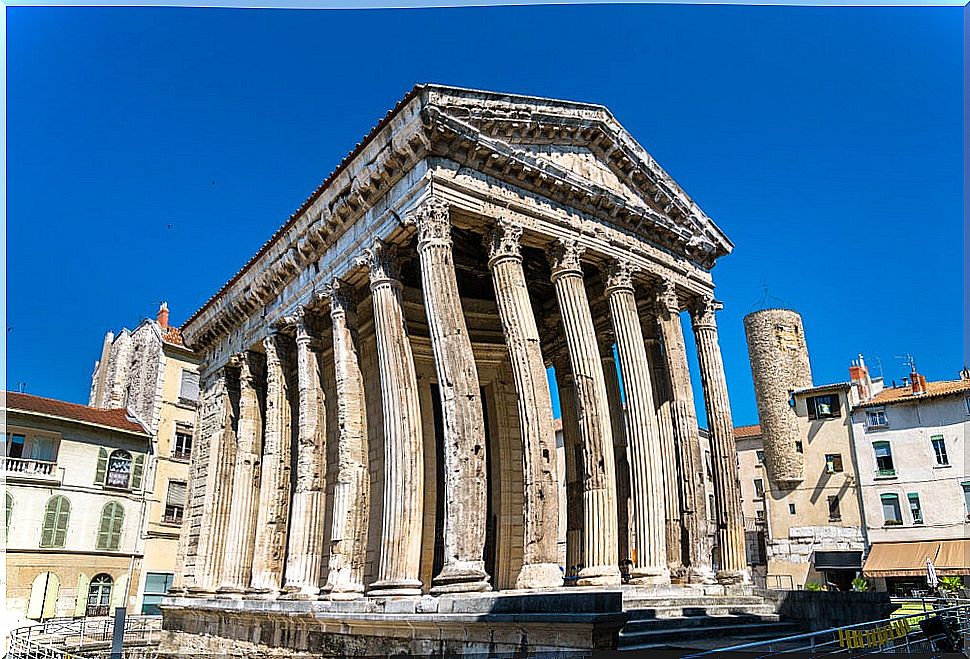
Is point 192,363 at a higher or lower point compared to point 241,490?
higher

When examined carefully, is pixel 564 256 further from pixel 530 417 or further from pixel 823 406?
pixel 823 406

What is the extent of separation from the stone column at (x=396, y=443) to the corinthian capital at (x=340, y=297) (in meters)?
1.65

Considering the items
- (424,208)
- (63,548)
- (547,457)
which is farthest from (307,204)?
(63,548)

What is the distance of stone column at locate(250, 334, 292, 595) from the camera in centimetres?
1714

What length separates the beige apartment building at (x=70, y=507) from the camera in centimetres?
2239

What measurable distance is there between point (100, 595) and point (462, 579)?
19344 millimetres

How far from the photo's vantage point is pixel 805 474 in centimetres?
3328

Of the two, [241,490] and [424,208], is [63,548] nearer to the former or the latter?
[241,490]

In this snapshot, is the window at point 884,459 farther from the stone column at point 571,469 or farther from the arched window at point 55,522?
the arched window at point 55,522

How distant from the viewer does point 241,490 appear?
19422 mm

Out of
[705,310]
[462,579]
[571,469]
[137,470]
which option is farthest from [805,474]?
[137,470]

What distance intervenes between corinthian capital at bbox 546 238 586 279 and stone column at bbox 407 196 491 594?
2.60 metres

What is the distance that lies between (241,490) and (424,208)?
10596mm

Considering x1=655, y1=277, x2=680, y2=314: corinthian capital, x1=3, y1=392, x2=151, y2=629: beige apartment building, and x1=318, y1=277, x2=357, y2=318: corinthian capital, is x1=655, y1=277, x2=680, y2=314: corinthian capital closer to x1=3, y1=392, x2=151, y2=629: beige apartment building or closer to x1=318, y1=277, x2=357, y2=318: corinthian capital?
x1=318, y1=277, x2=357, y2=318: corinthian capital
